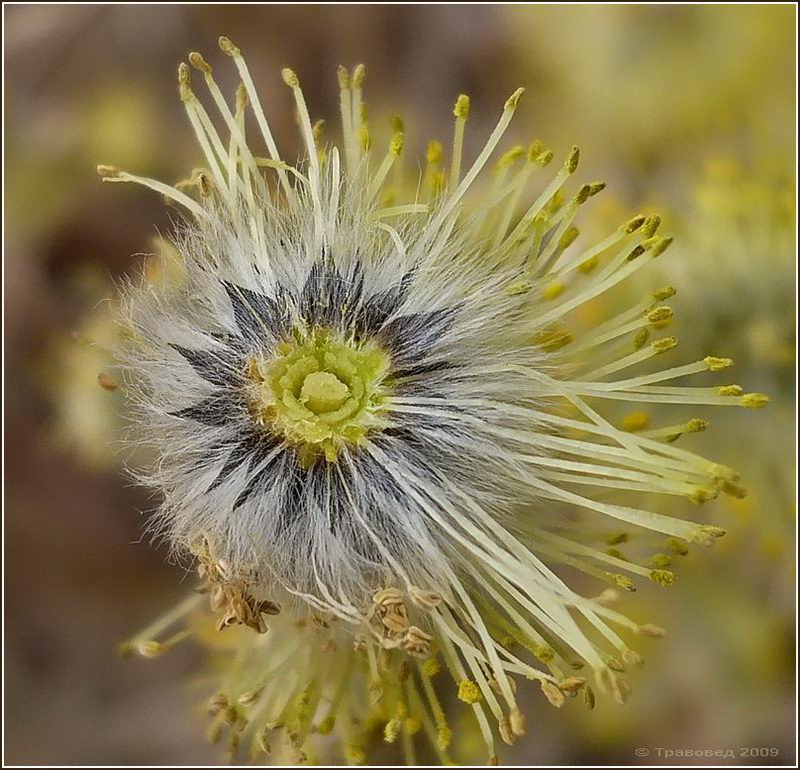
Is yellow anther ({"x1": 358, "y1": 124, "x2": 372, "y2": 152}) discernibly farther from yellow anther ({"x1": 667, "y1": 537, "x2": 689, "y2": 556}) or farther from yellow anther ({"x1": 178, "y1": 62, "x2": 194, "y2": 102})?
yellow anther ({"x1": 667, "y1": 537, "x2": 689, "y2": 556})

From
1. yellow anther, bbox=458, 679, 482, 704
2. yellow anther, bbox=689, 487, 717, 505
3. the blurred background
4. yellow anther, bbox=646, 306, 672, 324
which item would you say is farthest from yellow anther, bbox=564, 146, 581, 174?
the blurred background

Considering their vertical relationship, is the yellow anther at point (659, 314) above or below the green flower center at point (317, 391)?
above

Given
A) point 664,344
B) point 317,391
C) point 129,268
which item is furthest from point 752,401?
point 129,268

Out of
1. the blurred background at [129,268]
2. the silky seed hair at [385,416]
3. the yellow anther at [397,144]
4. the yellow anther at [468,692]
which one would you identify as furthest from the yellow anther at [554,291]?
the blurred background at [129,268]

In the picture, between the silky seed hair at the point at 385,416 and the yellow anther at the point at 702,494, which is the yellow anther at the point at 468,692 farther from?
the yellow anther at the point at 702,494

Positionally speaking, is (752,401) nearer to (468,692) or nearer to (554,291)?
(554,291)

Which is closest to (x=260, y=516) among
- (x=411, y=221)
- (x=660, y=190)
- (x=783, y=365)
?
(x=411, y=221)

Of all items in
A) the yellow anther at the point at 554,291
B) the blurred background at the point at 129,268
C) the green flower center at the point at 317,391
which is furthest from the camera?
the blurred background at the point at 129,268
